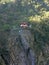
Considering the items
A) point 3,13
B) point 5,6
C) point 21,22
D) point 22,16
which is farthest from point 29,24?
point 5,6

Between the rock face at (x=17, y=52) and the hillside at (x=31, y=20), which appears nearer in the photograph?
the rock face at (x=17, y=52)

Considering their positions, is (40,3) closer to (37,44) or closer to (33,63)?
(37,44)

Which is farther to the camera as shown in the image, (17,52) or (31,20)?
(31,20)

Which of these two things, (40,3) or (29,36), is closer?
(29,36)

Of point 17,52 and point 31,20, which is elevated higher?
point 31,20

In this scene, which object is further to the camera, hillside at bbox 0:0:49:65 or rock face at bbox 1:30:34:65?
hillside at bbox 0:0:49:65

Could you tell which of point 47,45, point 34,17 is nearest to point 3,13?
point 34,17

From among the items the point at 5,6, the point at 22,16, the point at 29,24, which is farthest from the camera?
the point at 5,6

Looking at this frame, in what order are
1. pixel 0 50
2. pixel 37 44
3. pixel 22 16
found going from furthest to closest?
pixel 22 16
pixel 37 44
pixel 0 50

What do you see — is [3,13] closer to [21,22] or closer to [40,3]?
[21,22]

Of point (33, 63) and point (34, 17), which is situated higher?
point (34, 17)
